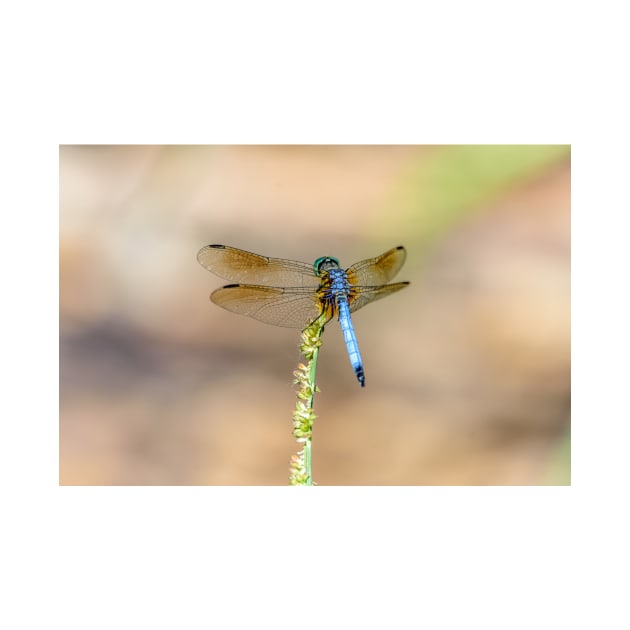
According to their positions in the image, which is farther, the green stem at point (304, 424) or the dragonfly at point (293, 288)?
the dragonfly at point (293, 288)

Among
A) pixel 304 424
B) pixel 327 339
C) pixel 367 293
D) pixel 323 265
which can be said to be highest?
pixel 323 265

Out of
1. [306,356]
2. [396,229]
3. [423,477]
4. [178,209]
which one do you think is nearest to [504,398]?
[423,477]

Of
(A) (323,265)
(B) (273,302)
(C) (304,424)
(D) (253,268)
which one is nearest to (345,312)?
(A) (323,265)

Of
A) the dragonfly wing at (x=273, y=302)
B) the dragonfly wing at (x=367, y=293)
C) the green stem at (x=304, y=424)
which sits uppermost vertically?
the dragonfly wing at (x=367, y=293)

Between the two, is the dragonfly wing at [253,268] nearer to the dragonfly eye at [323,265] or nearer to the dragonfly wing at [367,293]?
the dragonfly eye at [323,265]

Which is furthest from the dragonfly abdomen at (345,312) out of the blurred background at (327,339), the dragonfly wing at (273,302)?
the blurred background at (327,339)

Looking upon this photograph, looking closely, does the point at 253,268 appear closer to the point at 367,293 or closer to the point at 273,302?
the point at 273,302
